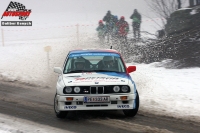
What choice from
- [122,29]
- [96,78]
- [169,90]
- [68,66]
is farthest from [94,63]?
[122,29]

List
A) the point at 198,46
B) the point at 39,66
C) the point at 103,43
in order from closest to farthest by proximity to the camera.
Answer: the point at 198,46, the point at 39,66, the point at 103,43

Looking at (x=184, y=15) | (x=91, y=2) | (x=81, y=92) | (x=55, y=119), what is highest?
(x=91, y=2)

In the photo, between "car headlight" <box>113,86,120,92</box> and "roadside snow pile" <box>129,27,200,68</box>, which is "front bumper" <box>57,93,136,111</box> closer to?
"car headlight" <box>113,86,120,92</box>

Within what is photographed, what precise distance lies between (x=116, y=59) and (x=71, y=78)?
1.54m

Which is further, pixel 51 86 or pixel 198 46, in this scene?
pixel 198 46

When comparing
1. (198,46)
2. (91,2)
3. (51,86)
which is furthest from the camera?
(91,2)

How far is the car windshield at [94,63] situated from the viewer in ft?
29.0

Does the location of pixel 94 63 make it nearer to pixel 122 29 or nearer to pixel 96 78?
pixel 96 78

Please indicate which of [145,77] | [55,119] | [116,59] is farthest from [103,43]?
[55,119]

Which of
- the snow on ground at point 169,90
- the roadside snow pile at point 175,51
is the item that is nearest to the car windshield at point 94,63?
the snow on ground at point 169,90

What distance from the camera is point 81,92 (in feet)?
25.2

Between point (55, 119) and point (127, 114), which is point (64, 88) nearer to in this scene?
point (55, 119)

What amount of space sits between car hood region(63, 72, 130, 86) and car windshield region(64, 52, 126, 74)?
1.16 feet

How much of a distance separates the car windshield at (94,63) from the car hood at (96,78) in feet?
1.16
